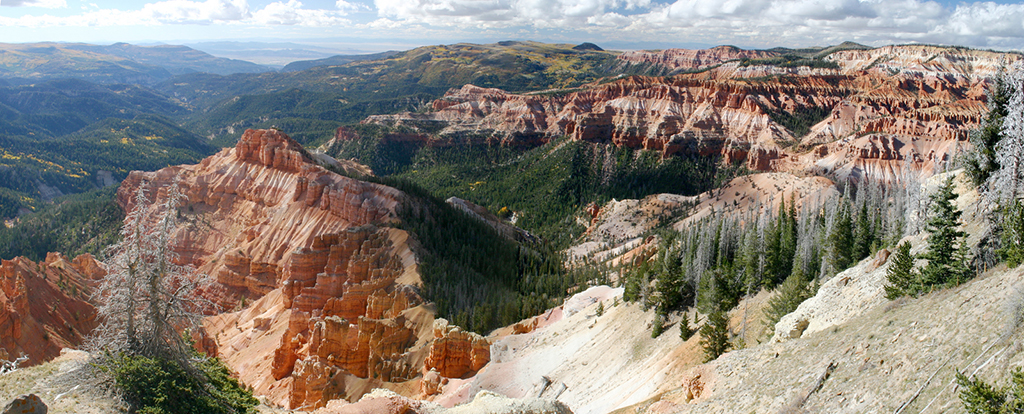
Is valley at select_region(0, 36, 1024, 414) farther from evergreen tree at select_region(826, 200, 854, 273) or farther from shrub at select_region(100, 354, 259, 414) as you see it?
shrub at select_region(100, 354, 259, 414)

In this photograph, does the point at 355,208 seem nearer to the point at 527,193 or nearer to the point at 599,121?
the point at 527,193

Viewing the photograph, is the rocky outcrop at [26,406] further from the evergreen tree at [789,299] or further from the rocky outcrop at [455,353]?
the rocky outcrop at [455,353]

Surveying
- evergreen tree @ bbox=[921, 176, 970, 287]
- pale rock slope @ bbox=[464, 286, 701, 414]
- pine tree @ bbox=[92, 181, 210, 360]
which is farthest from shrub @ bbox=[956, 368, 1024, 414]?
pine tree @ bbox=[92, 181, 210, 360]

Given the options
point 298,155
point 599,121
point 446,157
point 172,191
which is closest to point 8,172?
point 446,157

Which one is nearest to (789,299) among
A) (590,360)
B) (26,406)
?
(590,360)

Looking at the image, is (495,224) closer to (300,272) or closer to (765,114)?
(300,272)

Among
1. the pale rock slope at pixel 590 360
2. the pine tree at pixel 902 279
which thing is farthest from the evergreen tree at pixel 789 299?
the pine tree at pixel 902 279
